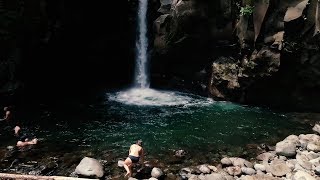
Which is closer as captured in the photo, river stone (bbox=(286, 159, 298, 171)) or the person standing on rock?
the person standing on rock

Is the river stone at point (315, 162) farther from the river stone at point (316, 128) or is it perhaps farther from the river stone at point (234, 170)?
the river stone at point (316, 128)

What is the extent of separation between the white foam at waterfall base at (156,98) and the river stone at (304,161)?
1086 centimetres

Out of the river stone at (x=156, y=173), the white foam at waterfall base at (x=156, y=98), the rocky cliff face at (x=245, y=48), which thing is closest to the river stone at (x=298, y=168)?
the river stone at (x=156, y=173)

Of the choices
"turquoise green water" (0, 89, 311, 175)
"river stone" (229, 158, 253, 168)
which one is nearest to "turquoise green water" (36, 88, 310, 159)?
"turquoise green water" (0, 89, 311, 175)

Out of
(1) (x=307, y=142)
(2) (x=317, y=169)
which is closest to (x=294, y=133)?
(1) (x=307, y=142)

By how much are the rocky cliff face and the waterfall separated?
2.03 meters

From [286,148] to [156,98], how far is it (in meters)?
13.4

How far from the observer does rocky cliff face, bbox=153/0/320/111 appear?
72.9 ft

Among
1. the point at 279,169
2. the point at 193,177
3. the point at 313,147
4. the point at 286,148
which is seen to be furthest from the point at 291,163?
the point at 193,177

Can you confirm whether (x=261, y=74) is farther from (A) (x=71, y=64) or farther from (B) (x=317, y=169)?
(A) (x=71, y=64)

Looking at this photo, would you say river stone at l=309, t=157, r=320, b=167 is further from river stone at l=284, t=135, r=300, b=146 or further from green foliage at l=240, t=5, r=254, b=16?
green foliage at l=240, t=5, r=254, b=16

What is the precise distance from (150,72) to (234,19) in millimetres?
9852

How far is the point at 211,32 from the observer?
27156 millimetres

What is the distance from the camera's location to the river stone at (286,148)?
651 inches
